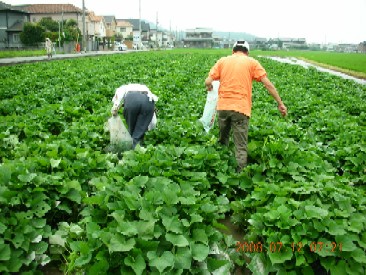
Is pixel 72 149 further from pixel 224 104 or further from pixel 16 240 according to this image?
pixel 224 104

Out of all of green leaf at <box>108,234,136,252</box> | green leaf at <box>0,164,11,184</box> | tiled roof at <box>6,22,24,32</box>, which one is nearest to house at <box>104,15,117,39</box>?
tiled roof at <box>6,22,24,32</box>

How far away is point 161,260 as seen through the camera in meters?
2.73

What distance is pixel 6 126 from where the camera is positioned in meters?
6.56

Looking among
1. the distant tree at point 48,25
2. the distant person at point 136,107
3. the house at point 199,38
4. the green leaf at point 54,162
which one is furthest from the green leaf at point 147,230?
the house at point 199,38

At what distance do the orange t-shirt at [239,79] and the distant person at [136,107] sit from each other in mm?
1303

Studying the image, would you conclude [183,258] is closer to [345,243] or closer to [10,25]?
[345,243]

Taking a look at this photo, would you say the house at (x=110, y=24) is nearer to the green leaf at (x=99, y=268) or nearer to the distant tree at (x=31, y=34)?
the distant tree at (x=31, y=34)

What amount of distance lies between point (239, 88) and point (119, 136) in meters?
2.19

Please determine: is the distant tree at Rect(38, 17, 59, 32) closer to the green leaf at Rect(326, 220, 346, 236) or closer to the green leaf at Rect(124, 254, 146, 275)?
the green leaf at Rect(124, 254, 146, 275)

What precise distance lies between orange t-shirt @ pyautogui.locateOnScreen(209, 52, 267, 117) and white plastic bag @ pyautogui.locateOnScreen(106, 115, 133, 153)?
1.78 m

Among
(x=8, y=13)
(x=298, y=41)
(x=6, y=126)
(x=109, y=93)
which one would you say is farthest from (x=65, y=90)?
(x=298, y=41)

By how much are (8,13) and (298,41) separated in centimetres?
10857

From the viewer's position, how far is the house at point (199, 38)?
10850 cm

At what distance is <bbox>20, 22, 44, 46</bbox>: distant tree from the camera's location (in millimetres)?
46969
